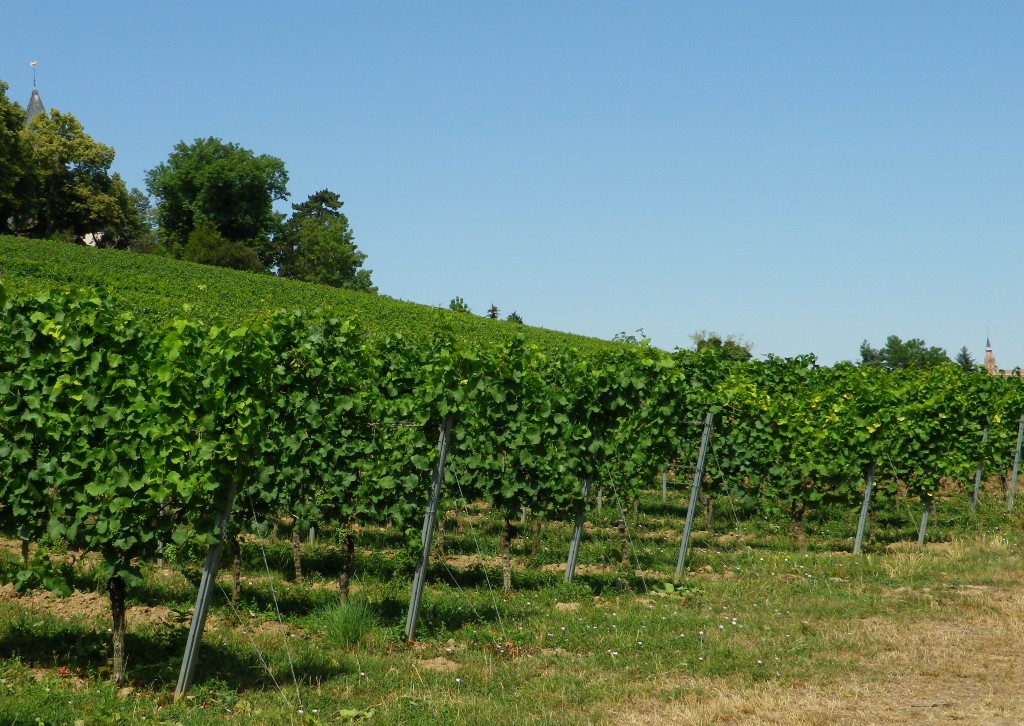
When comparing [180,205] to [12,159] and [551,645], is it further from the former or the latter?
[551,645]

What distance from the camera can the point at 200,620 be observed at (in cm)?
759

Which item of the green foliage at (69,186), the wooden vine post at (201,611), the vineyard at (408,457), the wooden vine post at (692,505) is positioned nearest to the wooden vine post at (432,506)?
the vineyard at (408,457)

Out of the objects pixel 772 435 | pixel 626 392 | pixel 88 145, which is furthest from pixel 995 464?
pixel 88 145

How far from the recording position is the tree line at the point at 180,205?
57.3 metres

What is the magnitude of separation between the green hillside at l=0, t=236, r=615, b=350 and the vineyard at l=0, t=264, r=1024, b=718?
12.9 metres

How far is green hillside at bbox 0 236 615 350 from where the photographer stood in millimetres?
32688

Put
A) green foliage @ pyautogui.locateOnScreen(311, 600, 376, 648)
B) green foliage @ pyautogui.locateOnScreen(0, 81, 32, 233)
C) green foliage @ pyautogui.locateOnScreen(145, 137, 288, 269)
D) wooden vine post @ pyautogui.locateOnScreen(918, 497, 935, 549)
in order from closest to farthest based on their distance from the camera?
green foliage @ pyautogui.locateOnScreen(311, 600, 376, 648) < wooden vine post @ pyautogui.locateOnScreen(918, 497, 935, 549) < green foliage @ pyautogui.locateOnScreen(0, 81, 32, 233) < green foliage @ pyautogui.locateOnScreen(145, 137, 288, 269)

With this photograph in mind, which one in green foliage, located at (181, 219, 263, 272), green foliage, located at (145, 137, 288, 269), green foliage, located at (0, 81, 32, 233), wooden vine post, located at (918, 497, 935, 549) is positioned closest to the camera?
wooden vine post, located at (918, 497, 935, 549)

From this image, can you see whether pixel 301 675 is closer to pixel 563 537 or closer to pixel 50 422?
pixel 50 422

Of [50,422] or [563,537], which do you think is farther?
[563,537]

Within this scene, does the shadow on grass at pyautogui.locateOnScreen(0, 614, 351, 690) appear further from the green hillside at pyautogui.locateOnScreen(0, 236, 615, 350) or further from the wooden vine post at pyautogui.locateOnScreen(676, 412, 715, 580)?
the green hillside at pyautogui.locateOnScreen(0, 236, 615, 350)

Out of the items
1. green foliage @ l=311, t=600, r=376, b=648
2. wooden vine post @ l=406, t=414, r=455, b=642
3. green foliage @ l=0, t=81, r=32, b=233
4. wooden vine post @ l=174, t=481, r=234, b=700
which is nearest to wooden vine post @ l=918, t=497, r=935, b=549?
wooden vine post @ l=406, t=414, r=455, b=642

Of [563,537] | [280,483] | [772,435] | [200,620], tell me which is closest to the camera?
[200,620]

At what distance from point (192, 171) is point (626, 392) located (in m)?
66.9
